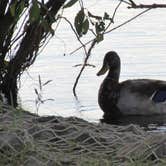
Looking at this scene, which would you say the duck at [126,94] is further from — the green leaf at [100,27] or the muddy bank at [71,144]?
the muddy bank at [71,144]

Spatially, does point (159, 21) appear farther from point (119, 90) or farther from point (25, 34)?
point (25, 34)

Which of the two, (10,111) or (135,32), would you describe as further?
(135,32)

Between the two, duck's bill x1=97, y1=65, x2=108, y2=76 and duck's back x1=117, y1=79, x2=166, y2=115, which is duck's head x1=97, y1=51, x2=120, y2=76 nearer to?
duck's bill x1=97, y1=65, x2=108, y2=76

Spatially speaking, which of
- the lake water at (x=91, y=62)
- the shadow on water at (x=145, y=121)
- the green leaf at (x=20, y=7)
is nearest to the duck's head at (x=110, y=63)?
the lake water at (x=91, y=62)

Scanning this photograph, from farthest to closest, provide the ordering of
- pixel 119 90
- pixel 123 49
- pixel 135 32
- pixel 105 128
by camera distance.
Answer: pixel 135 32
pixel 123 49
pixel 119 90
pixel 105 128

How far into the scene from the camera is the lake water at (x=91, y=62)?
10719mm

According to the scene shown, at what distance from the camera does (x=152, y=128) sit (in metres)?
9.74

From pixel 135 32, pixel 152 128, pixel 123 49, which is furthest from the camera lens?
pixel 135 32

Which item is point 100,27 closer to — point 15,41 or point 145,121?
point 15,41

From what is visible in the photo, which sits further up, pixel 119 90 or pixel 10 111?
pixel 10 111

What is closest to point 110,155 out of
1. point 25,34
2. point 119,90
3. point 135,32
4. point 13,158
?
point 13,158

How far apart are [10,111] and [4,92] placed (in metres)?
3.17

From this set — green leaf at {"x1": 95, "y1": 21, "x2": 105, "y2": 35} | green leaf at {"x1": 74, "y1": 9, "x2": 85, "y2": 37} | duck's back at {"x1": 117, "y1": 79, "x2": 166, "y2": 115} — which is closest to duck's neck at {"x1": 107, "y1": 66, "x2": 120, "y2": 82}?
duck's back at {"x1": 117, "y1": 79, "x2": 166, "y2": 115}

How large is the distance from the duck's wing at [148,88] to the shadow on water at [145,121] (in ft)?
1.44
